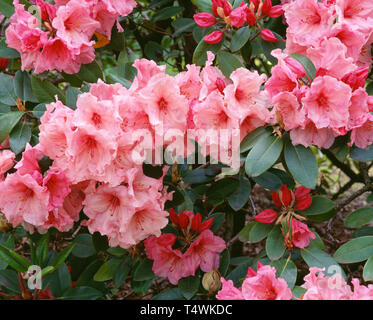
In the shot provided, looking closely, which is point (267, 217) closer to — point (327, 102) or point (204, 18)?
point (327, 102)

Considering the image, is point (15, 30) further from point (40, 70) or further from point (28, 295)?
point (28, 295)

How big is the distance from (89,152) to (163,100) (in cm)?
23

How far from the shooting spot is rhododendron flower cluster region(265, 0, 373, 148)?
1.16 metres

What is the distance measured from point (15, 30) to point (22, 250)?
51.9 inches

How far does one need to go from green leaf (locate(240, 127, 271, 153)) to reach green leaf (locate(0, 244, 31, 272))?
71 cm

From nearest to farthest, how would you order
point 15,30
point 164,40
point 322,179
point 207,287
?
point 15,30 < point 207,287 < point 322,179 < point 164,40

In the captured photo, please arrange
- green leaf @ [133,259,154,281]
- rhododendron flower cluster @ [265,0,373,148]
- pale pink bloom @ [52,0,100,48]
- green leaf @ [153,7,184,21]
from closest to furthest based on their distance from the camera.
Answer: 1. rhododendron flower cluster @ [265,0,373,148]
2. pale pink bloom @ [52,0,100,48]
3. green leaf @ [133,259,154,281]
4. green leaf @ [153,7,184,21]

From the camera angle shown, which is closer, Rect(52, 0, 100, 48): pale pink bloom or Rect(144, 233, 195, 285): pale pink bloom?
Rect(52, 0, 100, 48): pale pink bloom

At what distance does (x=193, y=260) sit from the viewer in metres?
1.59

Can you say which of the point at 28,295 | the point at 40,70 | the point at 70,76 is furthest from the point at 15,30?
the point at 28,295

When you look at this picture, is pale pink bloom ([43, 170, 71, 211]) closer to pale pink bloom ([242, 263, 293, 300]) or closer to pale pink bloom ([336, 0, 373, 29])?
pale pink bloom ([242, 263, 293, 300])

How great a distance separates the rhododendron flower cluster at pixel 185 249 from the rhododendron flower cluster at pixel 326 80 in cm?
50

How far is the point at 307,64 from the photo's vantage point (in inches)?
48.9

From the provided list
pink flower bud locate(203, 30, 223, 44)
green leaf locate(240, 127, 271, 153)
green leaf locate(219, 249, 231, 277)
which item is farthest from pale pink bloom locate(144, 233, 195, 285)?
pink flower bud locate(203, 30, 223, 44)
